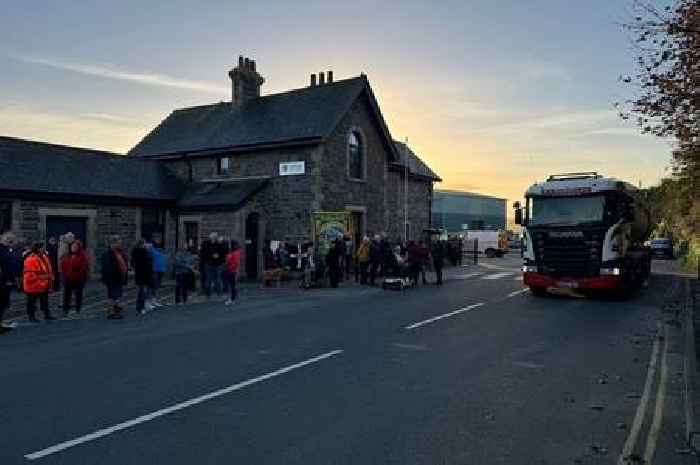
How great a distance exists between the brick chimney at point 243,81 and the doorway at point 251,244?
790 cm

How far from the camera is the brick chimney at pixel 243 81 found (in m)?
29.2

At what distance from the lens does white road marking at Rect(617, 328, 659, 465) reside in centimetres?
489

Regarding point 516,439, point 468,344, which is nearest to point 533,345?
point 468,344

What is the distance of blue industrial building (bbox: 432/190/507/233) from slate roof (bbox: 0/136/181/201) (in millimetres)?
58628

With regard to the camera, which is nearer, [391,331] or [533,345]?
[533,345]

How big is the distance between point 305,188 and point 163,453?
20.0 m

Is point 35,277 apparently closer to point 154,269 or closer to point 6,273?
point 6,273

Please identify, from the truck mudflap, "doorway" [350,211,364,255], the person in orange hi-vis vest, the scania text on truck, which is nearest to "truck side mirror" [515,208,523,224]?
the scania text on truck

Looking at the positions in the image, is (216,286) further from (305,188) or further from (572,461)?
(572,461)

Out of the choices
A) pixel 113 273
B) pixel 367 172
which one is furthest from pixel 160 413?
pixel 367 172

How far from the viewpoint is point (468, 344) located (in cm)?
947

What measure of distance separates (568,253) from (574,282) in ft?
2.57

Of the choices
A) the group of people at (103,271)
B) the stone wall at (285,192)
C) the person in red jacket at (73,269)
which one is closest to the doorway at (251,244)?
the stone wall at (285,192)

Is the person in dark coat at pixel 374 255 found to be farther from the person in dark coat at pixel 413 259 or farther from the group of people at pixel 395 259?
the person in dark coat at pixel 413 259
